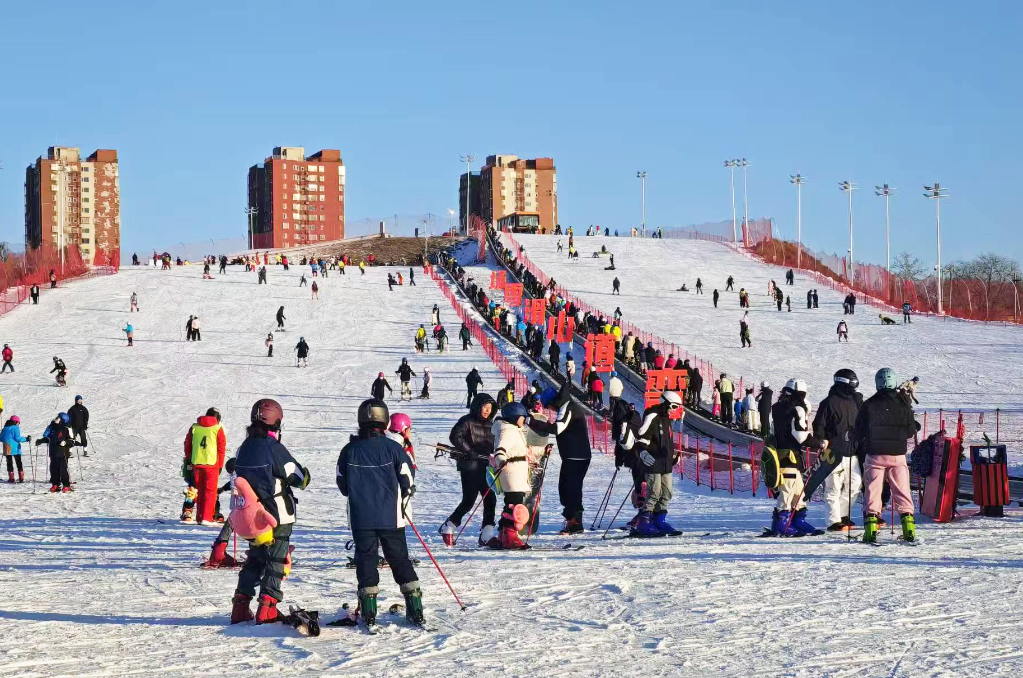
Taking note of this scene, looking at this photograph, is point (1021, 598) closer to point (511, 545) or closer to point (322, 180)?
point (511, 545)

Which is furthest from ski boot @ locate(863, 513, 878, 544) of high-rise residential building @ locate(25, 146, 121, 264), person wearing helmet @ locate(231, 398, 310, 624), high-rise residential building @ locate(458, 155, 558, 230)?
high-rise residential building @ locate(458, 155, 558, 230)

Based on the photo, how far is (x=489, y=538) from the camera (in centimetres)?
991

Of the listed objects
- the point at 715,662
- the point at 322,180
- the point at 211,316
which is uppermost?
the point at 322,180

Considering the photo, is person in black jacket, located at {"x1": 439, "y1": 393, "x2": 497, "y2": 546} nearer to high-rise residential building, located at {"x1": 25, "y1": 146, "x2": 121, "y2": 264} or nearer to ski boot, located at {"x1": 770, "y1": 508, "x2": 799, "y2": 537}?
ski boot, located at {"x1": 770, "y1": 508, "x2": 799, "y2": 537}

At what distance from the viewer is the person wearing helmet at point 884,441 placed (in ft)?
31.0

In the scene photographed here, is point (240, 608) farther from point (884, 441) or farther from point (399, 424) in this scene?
point (884, 441)

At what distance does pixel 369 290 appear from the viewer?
5291 cm

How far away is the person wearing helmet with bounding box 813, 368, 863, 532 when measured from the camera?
9852mm

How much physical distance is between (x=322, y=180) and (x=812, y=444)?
156636mm

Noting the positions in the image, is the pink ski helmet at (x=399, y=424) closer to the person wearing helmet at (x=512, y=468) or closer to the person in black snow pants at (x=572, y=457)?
the person wearing helmet at (x=512, y=468)

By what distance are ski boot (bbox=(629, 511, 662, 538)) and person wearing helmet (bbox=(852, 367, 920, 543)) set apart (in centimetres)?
166

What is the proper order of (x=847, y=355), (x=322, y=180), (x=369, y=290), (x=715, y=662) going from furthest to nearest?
(x=322, y=180)
(x=369, y=290)
(x=847, y=355)
(x=715, y=662)

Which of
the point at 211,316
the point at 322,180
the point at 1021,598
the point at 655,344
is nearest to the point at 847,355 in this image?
the point at 655,344

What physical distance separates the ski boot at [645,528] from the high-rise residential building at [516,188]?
154 meters
